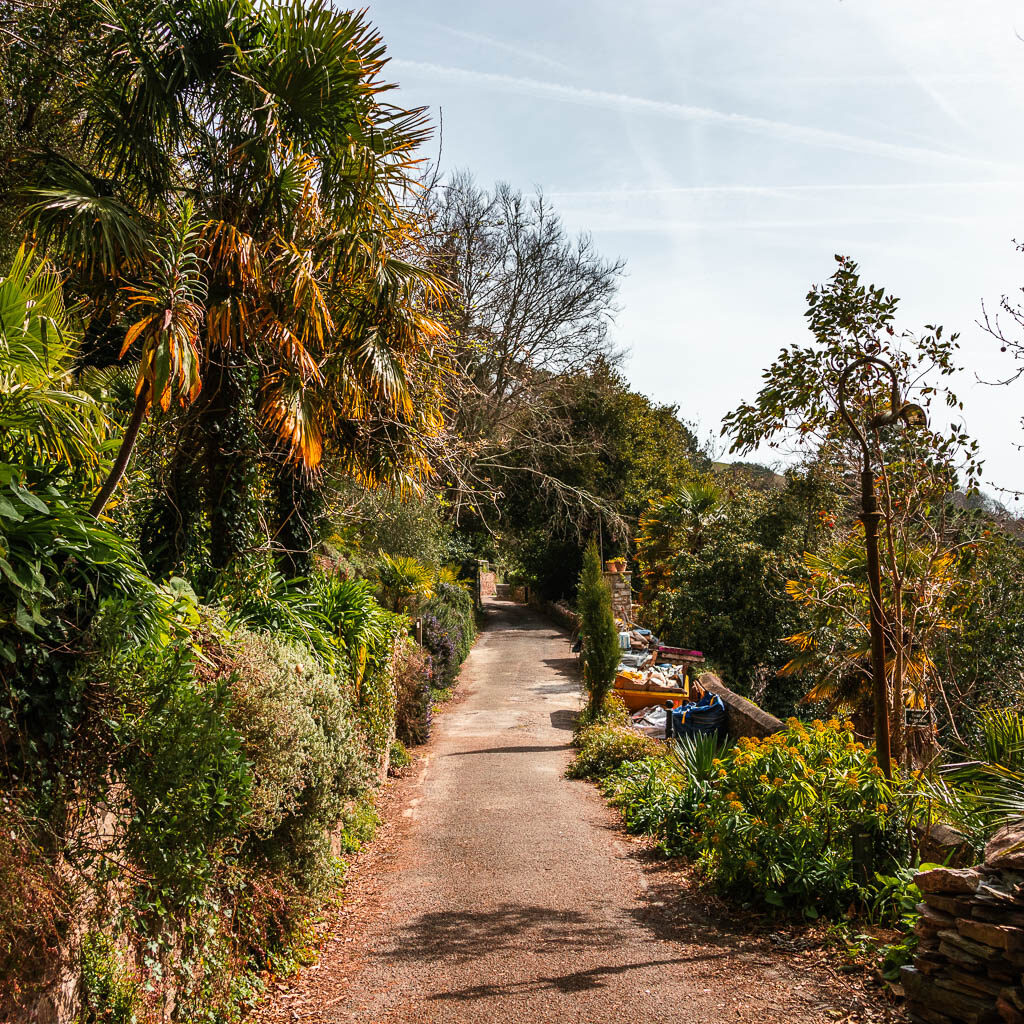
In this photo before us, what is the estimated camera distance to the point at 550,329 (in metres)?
26.5

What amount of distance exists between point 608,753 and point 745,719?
78.0 inches

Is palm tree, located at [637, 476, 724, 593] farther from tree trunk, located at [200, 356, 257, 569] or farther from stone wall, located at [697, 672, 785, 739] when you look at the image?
tree trunk, located at [200, 356, 257, 569]

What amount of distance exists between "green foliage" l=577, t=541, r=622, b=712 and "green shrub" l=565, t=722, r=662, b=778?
2.23m

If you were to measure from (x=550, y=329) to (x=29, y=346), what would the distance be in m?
23.7

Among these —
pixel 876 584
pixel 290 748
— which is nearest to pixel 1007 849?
pixel 876 584

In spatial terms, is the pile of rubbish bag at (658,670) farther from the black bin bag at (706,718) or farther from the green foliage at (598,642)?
the black bin bag at (706,718)

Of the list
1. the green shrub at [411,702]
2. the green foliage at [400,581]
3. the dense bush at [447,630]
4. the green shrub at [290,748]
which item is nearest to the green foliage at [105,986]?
the green shrub at [290,748]

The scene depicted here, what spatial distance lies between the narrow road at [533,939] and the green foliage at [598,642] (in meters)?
4.06

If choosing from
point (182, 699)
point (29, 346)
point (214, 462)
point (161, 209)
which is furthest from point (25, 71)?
point (182, 699)

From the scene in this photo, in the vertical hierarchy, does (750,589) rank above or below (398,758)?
above

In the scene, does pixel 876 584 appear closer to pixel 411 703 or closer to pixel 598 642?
pixel 598 642

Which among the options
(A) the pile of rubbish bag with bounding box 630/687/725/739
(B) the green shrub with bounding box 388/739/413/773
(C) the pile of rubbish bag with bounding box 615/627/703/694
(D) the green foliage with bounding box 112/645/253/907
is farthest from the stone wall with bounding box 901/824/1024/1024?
(C) the pile of rubbish bag with bounding box 615/627/703/694

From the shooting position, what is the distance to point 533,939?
5383 mm

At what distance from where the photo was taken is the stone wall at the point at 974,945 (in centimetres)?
378
